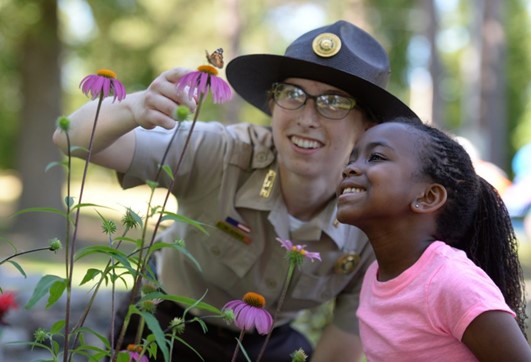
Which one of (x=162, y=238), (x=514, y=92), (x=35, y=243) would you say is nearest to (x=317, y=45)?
(x=162, y=238)

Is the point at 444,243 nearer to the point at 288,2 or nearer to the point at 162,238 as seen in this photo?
the point at 162,238

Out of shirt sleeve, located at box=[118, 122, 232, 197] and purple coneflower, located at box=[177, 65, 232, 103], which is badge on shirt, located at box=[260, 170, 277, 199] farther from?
purple coneflower, located at box=[177, 65, 232, 103]

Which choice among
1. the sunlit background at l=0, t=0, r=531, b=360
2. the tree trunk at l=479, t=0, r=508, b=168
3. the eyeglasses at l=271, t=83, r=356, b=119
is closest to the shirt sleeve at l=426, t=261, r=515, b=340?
the eyeglasses at l=271, t=83, r=356, b=119

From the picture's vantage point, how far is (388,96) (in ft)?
9.81

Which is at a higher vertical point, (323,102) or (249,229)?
(323,102)

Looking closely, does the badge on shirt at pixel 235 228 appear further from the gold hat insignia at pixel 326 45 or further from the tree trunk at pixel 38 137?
the tree trunk at pixel 38 137

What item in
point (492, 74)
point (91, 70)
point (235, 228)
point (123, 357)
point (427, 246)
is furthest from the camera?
point (91, 70)

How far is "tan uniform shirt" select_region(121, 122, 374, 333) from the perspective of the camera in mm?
3184

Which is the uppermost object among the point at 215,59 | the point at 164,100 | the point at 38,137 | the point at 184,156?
the point at 215,59

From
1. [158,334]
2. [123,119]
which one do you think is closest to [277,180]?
[123,119]

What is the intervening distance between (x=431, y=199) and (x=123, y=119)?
35.3 inches

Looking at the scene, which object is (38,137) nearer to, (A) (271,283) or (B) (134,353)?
(A) (271,283)

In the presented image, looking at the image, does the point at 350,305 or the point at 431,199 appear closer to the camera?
the point at 431,199

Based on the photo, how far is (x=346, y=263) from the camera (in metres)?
3.24
